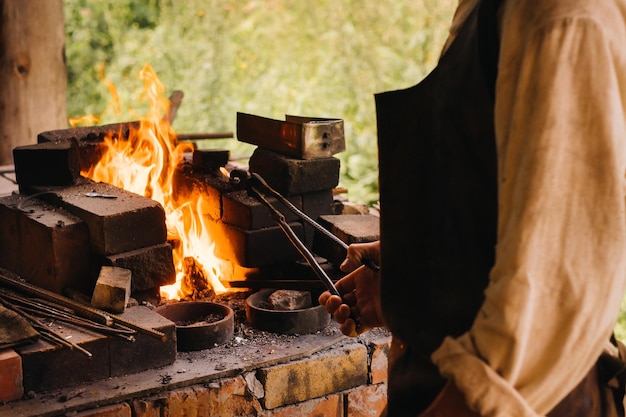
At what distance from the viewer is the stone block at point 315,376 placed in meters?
2.88

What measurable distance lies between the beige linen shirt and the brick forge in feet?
5.58

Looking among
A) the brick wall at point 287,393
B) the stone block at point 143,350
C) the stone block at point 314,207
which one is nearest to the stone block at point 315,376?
the brick wall at point 287,393

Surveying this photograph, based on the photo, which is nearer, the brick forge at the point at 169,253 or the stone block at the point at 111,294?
the brick forge at the point at 169,253

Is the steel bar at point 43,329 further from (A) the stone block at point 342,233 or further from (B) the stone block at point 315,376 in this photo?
(A) the stone block at point 342,233

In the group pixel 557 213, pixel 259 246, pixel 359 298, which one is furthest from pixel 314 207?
pixel 557 213

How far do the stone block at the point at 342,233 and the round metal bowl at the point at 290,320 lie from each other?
34 cm

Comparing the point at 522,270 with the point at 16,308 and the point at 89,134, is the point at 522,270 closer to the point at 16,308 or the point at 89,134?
the point at 16,308

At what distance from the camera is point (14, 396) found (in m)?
2.59

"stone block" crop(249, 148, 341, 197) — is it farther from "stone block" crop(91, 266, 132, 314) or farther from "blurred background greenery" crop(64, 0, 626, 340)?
"blurred background greenery" crop(64, 0, 626, 340)

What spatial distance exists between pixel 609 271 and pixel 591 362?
158 mm

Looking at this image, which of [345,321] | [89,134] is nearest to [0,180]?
[89,134]

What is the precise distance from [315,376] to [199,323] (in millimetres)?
551

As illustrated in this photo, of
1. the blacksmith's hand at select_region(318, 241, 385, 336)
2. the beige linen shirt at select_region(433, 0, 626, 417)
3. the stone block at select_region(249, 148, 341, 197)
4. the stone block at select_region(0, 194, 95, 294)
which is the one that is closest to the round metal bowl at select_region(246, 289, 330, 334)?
the stone block at select_region(249, 148, 341, 197)

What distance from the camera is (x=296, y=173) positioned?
357 centimetres
